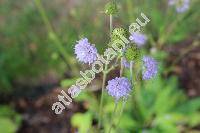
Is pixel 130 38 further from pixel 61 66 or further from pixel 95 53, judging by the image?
pixel 61 66

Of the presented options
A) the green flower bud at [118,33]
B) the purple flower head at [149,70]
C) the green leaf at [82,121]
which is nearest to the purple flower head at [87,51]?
the green flower bud at [118,33]

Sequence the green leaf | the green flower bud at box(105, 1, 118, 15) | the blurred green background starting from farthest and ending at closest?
the blurred green background → the green leaf → the green flower bud at box(105, 1, 118, 15)

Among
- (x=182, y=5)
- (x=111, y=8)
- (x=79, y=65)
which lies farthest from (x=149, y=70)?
(x=79, y=65)

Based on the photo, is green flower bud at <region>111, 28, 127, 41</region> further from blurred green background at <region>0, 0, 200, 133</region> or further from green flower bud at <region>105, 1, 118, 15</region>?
blurred green background at <region>0, 0, 200, 133</region>

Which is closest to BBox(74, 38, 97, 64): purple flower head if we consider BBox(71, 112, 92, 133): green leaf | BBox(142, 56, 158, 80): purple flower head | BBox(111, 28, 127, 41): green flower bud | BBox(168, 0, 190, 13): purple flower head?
BBox(111, 28, 127, 41): green flower bud

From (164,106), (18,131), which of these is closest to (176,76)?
(164,106)

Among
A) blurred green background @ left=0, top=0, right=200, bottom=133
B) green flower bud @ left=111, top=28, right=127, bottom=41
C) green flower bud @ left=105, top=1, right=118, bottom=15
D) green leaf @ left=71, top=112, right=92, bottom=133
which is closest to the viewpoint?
green flower bud @ left=111, top=28, right=127, bottom=41

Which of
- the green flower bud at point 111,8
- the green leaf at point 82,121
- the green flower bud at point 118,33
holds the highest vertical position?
the green leaf at point 82,121

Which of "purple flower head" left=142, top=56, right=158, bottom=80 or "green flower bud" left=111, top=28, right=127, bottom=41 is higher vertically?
"green flower bud" left=111, top=28, right=127, bottom=41

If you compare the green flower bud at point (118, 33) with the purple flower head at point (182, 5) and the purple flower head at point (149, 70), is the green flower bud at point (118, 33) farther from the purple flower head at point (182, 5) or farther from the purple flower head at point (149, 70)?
the purple flower head at point (182, 5)
